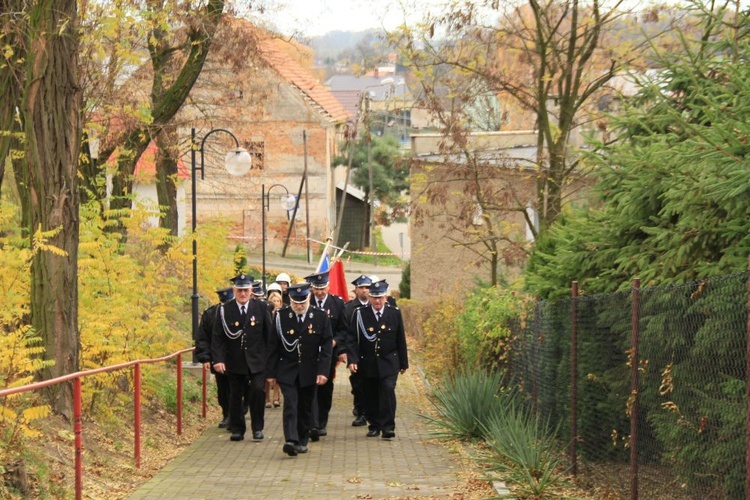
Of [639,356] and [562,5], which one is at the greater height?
[562,5]

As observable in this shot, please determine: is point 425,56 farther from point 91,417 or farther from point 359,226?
point 359,226

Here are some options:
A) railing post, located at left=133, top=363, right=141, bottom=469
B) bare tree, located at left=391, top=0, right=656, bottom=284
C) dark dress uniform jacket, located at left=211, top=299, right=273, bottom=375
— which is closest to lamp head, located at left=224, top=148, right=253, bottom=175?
bare tree, located at left=391, top=0, right=656, bottom=284

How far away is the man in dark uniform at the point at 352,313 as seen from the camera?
1778 cm

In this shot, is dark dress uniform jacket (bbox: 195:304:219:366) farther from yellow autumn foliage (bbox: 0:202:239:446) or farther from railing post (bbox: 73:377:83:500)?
railing post (bbox: 73:377:83:500)

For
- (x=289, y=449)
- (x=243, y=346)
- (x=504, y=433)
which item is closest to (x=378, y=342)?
(x=243, y=346)

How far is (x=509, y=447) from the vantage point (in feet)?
39.4

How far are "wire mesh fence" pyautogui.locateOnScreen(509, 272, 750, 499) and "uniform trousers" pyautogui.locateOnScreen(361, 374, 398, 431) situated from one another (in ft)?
10.1

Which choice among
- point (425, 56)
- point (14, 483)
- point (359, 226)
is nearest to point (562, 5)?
point (425, 56)

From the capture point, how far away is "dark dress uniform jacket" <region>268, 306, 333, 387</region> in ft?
50.4

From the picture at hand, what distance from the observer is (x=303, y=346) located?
15445mm

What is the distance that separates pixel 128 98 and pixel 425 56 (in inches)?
228

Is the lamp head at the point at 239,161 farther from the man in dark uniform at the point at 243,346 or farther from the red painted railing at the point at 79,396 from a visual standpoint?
the man in dark uniform at the point at 243,346

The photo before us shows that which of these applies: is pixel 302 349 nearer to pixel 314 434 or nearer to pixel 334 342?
pixel 314 434

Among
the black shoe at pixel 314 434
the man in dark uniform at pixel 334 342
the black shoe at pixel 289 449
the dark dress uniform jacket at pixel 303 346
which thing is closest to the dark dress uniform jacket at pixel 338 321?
the man in dark uniform at pixel 334 342
